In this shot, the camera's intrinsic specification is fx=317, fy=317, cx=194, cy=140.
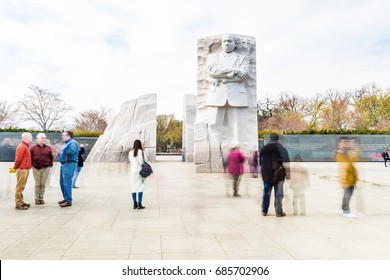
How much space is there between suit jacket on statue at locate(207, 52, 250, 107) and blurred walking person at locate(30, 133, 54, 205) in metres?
8.08

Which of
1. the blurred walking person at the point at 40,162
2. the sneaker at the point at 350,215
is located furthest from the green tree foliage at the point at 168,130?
the sneaker at the point at 350,215

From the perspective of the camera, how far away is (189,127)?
25.2 meters

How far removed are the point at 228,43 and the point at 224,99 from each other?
7.86 feet

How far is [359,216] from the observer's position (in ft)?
19.3

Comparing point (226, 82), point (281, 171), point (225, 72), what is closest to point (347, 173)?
point (281, 171)

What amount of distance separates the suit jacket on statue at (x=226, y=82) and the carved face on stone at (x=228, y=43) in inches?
8.2

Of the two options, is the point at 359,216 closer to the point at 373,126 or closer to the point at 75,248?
the point at 75,248

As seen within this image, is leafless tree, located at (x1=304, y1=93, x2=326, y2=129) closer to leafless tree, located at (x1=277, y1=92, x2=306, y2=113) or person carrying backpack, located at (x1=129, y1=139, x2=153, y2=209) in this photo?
leafless tree, located at (x1=277, y1=92, x2=306, y2=113)

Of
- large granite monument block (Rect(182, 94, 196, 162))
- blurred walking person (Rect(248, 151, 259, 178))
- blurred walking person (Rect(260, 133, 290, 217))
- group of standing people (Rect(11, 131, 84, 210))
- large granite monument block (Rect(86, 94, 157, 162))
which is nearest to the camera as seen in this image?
blurred walking person (Rect(260, 133, 290, 217))

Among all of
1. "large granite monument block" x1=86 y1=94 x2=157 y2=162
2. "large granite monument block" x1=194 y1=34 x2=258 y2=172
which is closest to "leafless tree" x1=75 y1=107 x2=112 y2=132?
"large granite monument block" x1=86 y1=94 x2=157 y2=162

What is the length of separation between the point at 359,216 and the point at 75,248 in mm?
4921

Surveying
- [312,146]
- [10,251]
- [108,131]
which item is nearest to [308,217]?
[10,251]

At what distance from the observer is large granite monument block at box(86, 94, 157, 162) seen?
22672 mm

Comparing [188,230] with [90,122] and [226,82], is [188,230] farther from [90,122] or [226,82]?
[90,122]
